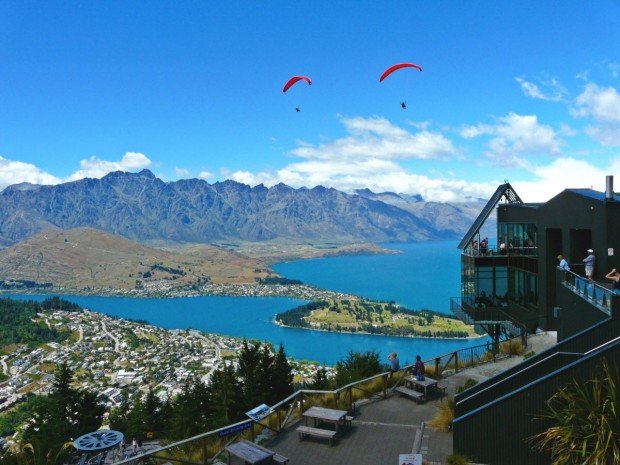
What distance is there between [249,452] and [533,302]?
16079mm

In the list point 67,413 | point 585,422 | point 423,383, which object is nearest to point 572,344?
point 585,422

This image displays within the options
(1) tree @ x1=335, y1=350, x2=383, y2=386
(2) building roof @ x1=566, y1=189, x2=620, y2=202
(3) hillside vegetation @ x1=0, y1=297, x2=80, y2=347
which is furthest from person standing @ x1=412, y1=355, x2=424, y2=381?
(3) hillside vegetation @ x1=0, y1=297, x2=80, y2=347

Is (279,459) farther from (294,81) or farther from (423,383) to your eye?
(294,81)

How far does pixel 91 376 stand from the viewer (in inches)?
3492

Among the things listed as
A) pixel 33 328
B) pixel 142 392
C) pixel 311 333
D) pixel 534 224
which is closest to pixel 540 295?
pixel 534 224

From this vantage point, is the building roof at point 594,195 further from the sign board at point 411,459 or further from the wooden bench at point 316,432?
the wooden bench at point 316,432

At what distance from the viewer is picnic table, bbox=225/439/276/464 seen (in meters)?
8.99

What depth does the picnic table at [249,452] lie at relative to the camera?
354 inches

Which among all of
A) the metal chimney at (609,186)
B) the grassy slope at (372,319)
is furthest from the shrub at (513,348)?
the grassy slope at (372,319)

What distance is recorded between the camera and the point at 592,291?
37.4 feet

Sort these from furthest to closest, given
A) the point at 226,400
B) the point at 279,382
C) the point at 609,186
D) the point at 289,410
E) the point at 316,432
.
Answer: the point at 279,382
the point at 226,400
the point at 609,186
the point at 289,410
the point at 316,432

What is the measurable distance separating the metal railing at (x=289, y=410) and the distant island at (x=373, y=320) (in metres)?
115

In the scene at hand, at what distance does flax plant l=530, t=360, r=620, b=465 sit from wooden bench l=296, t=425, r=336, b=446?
385cm

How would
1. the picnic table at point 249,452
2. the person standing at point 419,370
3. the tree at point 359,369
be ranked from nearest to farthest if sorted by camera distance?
the picnic table at point 249,452 < the person standing at point 419,370 < the tree at point 359,369
